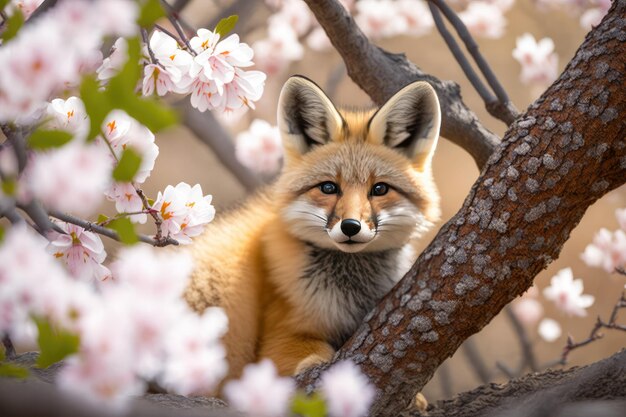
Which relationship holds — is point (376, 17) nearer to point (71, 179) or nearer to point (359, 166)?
point (359, 166)

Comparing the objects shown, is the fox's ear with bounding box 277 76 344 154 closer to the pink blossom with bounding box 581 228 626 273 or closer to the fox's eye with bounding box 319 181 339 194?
the fox's eye with bounding box 319 181 339 194

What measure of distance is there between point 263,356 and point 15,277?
180 cm

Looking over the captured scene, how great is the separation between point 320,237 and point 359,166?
0.33 meters

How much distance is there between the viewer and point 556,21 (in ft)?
28.7

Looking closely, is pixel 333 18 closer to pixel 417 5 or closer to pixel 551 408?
pixel 551 408

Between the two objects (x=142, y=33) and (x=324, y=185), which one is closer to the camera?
(x=142, y=33)

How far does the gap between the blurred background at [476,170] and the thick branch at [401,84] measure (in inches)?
157

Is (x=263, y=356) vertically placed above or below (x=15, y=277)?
above

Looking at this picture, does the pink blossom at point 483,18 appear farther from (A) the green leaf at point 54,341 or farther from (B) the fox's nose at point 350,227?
(A) the green leaf at point 54,341

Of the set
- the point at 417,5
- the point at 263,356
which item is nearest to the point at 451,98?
the point at 263,356

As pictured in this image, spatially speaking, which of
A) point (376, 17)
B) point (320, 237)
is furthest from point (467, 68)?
point (376, 17)

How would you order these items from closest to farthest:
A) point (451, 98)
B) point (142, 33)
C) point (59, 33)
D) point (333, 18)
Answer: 1. point (59, 33)
2. point (142, 33)
3. point (333, 18)
4. point (451, 98)

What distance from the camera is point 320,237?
116 inches

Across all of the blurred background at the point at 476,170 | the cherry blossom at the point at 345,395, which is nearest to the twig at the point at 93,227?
the cherry blossom at the point at 345,395
